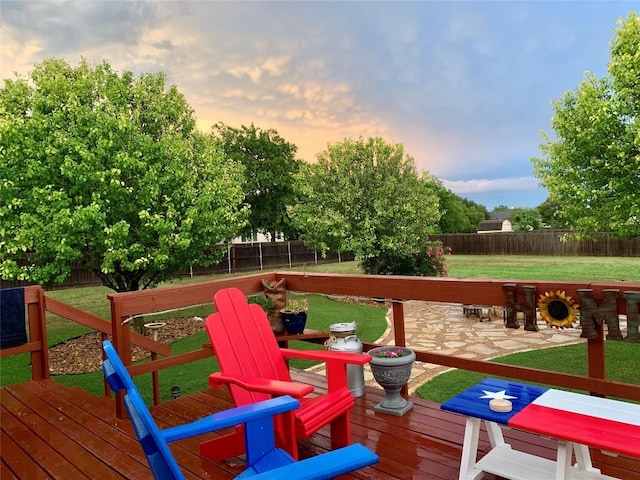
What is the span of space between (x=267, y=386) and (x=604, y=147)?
29.5 feet

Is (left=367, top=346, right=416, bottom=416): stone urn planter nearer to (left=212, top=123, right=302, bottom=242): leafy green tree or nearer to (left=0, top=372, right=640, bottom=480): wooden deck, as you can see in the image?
(left=0, top=372, right=640, bottom=480): wooden deck

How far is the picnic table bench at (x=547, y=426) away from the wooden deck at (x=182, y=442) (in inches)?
6.2

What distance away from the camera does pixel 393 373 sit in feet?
9.70

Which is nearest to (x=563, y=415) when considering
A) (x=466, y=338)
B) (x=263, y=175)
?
(x=466, y=338)

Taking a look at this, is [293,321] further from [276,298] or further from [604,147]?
[604,147]

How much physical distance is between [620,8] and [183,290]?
10280 millimetres

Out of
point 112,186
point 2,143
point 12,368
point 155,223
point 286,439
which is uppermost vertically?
point 2,143

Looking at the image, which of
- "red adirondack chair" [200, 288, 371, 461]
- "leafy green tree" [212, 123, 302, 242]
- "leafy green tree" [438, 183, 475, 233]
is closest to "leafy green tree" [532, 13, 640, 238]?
"red adirondack chair" [200, 288, 371, 461]

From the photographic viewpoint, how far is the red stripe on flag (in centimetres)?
162

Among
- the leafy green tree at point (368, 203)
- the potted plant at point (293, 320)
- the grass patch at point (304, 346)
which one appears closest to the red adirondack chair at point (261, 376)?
the potted plant at point (293, 320)

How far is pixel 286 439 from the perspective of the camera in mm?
2199

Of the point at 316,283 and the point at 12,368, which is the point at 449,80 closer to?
the point at 316,283

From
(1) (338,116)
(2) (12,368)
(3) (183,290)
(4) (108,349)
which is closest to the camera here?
(4) (108,349)

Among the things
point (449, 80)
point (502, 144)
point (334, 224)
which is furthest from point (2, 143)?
point (502, 144)
